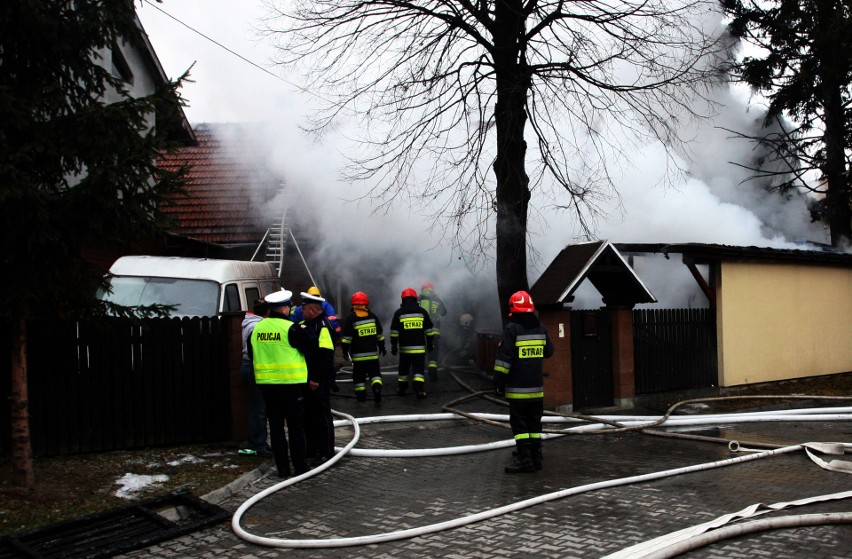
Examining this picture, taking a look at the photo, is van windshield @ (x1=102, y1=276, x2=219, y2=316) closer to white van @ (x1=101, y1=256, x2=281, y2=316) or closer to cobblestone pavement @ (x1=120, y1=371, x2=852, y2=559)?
white van @ (x1=101, y1=256, x2=281, y2=316)

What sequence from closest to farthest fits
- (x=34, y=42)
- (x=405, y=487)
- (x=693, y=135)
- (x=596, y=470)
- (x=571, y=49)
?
(x=34, y=42) → (x=405, y=487) → (x=596, y=470) → (x=571, y=49) → (x=693, y=135)

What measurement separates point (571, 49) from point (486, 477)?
25.2 feet

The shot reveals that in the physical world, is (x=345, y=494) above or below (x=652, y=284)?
below

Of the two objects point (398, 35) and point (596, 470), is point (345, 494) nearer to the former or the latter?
point (596, 470)

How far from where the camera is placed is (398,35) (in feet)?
42.4

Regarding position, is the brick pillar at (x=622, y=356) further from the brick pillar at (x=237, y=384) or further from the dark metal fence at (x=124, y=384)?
the dark metal fence at (x=124, y=384)

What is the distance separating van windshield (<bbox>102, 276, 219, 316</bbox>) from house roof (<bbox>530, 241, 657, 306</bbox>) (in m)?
4.57

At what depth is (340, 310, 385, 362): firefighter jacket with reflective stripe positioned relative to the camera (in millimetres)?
11344

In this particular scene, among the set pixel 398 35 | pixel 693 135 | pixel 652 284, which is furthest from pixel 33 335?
pixel 693 135

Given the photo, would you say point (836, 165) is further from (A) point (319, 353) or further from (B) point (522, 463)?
(A) point (319, 353)

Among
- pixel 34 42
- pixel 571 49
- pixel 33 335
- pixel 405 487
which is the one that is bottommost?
pixel 405 487

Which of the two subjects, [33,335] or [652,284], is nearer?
[33,335]

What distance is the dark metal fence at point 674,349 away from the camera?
12688mm

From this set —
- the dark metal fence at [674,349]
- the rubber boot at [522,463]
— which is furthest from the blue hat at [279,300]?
the dark metal fence at [674,349]
